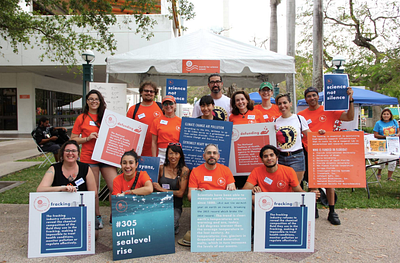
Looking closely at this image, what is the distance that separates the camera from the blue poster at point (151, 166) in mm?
3973

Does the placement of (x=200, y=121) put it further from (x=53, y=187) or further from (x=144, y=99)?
(x=53, y=187)

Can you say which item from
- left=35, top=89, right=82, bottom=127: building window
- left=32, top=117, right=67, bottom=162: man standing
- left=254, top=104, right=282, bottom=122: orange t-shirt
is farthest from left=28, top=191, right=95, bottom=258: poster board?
left=35, top=89, right=82, bottom=127: building window

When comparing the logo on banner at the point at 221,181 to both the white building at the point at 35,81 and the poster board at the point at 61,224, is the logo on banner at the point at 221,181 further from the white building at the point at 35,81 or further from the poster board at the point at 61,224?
the white building at the point at 35,81

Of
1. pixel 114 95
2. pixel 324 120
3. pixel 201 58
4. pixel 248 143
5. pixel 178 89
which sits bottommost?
pixel 248 143

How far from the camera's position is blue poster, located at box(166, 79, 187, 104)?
5.91 m

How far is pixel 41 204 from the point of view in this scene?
3273 millimetres

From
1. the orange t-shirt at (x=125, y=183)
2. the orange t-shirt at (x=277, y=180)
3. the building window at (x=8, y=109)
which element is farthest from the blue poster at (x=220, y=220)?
the building window at (x=8, y=109)

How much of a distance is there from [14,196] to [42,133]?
3120mm

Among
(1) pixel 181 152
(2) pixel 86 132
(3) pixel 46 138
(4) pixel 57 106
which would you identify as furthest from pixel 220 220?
(4) pixel 57 106

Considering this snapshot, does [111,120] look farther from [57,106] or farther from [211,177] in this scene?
[57,106]

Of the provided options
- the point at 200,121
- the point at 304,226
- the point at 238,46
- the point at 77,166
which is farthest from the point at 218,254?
the point at 238,46

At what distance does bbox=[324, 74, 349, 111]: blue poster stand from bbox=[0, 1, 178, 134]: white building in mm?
15044

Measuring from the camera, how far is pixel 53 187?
3.39 meters

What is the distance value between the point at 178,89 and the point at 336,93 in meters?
3.00
